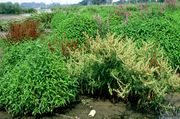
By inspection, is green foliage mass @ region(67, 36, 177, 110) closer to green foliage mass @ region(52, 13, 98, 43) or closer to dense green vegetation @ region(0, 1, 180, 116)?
dense green vegetation @ region(0, 1, 180, 116)

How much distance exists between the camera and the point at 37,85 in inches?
254

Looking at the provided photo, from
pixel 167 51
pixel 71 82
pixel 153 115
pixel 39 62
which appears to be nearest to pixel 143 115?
pixel 153 115

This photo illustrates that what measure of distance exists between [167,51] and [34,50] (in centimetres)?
294

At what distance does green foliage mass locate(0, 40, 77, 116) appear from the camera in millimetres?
6398

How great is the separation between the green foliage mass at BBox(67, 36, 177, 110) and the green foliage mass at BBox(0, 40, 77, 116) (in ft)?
1.35

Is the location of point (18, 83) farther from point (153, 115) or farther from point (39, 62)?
point (153, 115)

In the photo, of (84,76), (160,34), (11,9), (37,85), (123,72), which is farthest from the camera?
(11,9)

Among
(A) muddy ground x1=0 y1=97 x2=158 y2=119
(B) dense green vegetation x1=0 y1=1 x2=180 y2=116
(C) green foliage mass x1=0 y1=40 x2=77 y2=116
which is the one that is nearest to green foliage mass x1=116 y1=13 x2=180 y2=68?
(B) dense green vegetation x1=0 y1=1 x2=180 y2=116

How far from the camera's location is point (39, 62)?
6.72m

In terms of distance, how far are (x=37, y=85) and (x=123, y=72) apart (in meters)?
1.38

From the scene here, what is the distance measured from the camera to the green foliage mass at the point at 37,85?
6.40 meters

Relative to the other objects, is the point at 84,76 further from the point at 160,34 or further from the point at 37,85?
the point at 160,34

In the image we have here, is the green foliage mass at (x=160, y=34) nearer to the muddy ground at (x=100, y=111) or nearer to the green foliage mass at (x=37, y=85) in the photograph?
the muddy ground at (x=100, y=111)

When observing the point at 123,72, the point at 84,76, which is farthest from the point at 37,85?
the point at 123,72
